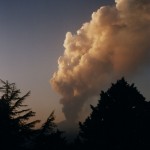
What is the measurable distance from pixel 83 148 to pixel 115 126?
4.99 meters

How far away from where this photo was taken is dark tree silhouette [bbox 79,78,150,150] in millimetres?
27266

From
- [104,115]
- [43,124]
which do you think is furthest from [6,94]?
[104,115]

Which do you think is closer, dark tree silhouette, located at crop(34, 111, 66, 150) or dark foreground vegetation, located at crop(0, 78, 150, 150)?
dark tree silhouette, located at crop(34, 111, 66, 150)

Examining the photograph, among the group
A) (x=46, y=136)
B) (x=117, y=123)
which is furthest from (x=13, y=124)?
(x=117, y=123)

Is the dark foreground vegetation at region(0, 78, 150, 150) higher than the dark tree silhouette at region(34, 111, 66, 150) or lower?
higher

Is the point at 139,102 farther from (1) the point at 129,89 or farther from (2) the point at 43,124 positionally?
(2) the point at 43,124

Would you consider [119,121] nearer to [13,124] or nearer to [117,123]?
[117,123]

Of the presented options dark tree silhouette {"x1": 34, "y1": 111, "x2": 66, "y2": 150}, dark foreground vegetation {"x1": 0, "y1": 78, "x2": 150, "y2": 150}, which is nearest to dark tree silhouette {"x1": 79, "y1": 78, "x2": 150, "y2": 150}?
dark foreground vegetation {"x1": 0, "y1": 78, "x2": 150, "y2": 150}

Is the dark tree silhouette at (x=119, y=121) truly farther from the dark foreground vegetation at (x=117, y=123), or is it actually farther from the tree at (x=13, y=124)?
the tree at (x=13, y=124)

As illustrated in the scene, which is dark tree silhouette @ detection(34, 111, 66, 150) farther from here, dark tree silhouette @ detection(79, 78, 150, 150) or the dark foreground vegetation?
dark tree silhouette @ detection(79, 78, 150, 150)

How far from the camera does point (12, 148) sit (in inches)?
619

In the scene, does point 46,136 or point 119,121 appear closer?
point 46,136

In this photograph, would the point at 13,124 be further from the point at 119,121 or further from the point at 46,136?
the point at 119,121

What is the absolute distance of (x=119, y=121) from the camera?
2764 cm
